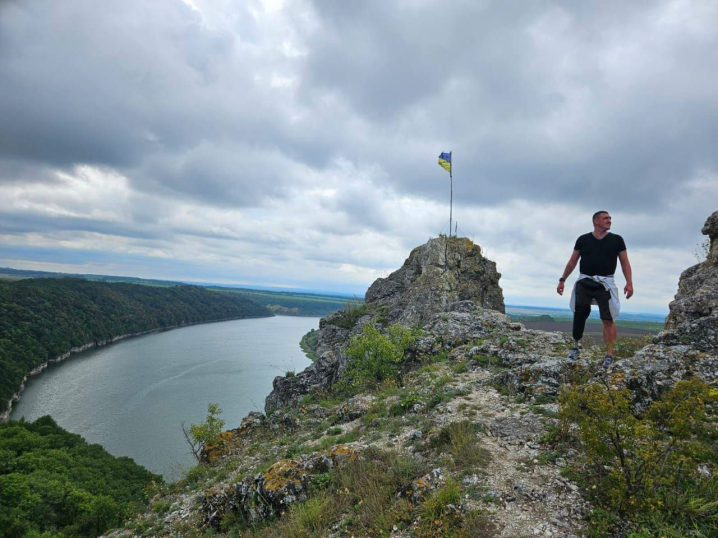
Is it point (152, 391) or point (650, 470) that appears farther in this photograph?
point (152, 391)

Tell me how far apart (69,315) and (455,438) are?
132 metres

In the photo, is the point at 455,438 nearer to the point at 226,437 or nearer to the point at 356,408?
the point at 356,408

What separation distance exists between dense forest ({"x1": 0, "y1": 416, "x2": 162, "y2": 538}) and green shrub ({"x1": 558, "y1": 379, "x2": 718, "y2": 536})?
52.9 ft

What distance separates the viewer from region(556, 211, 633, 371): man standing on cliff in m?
6.85

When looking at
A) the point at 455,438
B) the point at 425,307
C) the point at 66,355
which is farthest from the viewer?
the point at 66,355

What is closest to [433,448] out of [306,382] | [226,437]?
[226,437]

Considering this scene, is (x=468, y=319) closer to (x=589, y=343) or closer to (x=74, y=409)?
(x=589, y=343)

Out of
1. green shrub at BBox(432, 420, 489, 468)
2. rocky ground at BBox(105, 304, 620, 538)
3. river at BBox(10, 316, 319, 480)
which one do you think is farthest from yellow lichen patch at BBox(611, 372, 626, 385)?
river at BBox(10, 316, 319, 480)

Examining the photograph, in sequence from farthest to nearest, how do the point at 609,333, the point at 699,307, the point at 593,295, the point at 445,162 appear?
the point at 445,162, the point at 699,307, the point at 609,333, the point at 593,295

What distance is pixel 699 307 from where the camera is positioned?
8.63m

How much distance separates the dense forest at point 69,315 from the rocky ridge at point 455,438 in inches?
2739

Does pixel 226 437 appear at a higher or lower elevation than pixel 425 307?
lower

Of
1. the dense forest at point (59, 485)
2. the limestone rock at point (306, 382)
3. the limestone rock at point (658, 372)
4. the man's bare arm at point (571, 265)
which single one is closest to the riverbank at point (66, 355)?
the dense forest at point (59, 485)

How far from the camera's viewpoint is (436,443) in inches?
254
